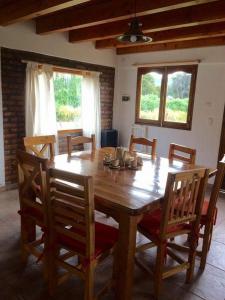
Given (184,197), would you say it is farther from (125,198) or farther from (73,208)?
(73,208)

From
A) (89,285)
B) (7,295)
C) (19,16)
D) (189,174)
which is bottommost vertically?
(7,295)

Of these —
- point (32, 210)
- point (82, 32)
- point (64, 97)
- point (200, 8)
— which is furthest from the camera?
point (64, 97)

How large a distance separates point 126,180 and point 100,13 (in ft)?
6.49

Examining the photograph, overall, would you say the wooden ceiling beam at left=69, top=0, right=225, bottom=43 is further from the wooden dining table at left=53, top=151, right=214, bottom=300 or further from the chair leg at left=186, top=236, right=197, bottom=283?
the chair leg at left=186, top=236, right=197, bottom=283

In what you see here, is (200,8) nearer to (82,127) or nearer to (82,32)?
(82,32)

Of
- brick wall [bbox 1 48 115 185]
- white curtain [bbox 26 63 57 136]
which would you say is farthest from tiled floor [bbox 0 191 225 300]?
white curtain [bbox 26 63 57 136]

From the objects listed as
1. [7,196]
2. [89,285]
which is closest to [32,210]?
[89,285]

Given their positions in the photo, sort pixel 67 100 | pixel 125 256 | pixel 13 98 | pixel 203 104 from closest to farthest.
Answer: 1. pixel 125 256
2. pixel 13 98
3. pixel 203 104
4. pixel 67 100

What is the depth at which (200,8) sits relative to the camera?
2816 millimetres

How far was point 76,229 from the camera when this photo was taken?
1.78 metres

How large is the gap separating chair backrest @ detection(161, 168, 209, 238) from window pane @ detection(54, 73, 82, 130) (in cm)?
314

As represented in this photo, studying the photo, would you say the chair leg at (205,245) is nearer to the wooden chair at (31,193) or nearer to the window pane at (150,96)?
the wooden chair at (31,193)

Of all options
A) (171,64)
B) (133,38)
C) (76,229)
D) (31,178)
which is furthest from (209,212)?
(171,64)

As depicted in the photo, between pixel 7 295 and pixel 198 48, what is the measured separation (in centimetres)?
413
